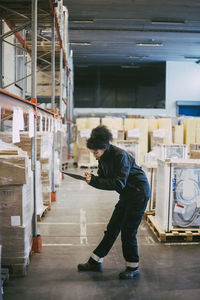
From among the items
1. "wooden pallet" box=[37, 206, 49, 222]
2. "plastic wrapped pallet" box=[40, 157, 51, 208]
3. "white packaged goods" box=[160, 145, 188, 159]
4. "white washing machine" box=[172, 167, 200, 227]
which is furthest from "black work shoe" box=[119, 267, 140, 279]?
"white packaged goods" box=[160, 145, 188, 159]

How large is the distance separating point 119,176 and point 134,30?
1457 cm

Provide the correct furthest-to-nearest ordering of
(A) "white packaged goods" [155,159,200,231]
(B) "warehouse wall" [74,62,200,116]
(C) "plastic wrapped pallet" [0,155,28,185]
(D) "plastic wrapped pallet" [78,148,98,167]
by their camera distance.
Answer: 1. (B) "warehouse wall" [74,62,200,116]
2. (D) "plastic wrapped pallet" [78,148,98,167]
3. (A) "white packaged goods" [155,159,200,231]
4. (C) "plastic wrapped pallet" [0,155,28,185]

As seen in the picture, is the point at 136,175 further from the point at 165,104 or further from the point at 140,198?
the point at 165,104

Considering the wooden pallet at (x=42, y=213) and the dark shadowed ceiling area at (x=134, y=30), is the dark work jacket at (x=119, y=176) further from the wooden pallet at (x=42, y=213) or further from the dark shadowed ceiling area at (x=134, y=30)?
the dark shadowed ceiling area at (x=134, y=30)

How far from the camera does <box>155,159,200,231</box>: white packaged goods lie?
167 inches

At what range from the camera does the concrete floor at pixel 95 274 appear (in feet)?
9.75

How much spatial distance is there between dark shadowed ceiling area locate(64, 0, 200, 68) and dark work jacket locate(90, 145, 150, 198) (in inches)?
429

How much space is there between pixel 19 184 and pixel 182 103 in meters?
21.4

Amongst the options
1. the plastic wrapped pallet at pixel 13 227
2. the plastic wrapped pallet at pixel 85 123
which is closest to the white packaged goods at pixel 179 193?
the plastic wrapped pallet at pixel 13 227

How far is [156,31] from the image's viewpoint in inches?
621

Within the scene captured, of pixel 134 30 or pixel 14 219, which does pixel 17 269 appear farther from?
pixel 134 30

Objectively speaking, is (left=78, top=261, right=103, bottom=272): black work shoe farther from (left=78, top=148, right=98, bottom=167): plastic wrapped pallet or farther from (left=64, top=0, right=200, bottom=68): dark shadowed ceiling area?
(left=64, top=0, right=200, bottom=68): dark shadowed ceiling area

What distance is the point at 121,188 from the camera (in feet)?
9.84

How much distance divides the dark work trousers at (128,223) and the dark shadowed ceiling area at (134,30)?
36.6 ft
